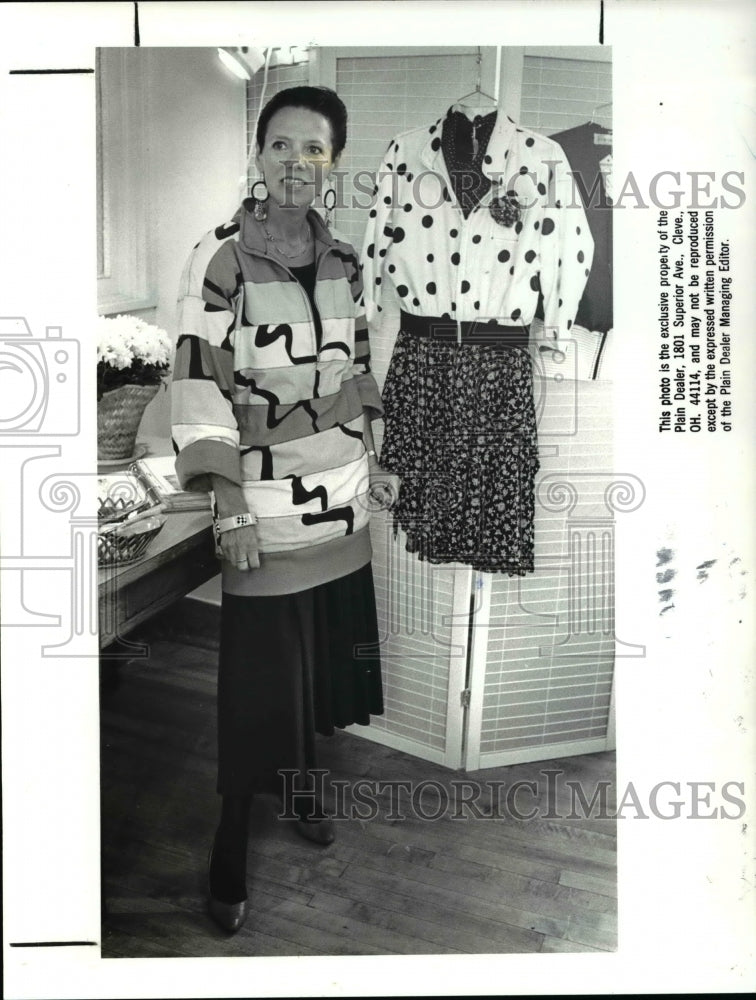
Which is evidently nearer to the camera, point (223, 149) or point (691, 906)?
point (223, 149)

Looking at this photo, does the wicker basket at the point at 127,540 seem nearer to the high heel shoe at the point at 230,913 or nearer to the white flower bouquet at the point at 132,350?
the white flower bouquet at the point at 132,350

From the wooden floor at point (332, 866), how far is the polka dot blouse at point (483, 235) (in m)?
0.69

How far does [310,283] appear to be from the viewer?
152cm

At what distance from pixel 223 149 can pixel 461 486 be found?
630 mm

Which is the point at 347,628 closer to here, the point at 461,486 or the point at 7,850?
the point at 461,486

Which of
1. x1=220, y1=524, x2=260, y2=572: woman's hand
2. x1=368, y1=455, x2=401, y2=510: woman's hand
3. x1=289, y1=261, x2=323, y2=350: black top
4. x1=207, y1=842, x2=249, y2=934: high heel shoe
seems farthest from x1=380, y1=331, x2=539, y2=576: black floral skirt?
x1=207, y1=842, x2=249, y2=934: high heel shoe

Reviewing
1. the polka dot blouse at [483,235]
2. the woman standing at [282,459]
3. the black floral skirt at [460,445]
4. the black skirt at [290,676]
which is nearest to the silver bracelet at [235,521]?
the woman standing at [282,459]

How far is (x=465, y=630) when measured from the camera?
158 cm

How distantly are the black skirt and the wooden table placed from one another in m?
0.07

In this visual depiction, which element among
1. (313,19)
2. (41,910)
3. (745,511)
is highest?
(313,19)

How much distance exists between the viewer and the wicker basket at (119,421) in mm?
1535

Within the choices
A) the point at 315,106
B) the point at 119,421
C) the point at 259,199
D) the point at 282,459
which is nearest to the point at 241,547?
the point at 282,459

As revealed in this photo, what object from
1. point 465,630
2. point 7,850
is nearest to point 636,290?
point 465,630

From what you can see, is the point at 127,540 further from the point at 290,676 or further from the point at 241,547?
the point at 290,676
